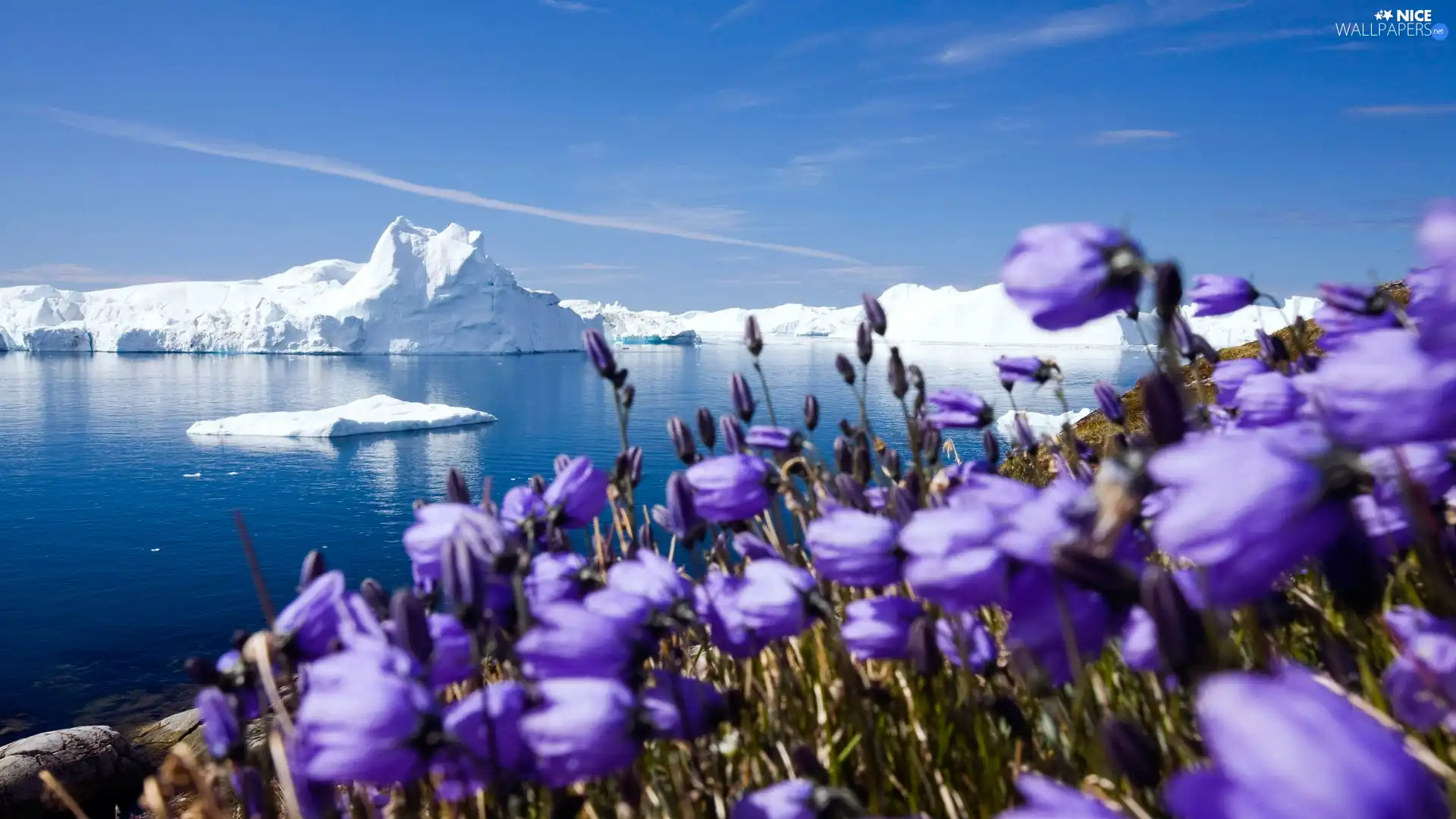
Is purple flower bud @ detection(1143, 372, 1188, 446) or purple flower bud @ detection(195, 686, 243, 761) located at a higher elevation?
purple flower bud @ detection(1143, 372, 1188, 446)

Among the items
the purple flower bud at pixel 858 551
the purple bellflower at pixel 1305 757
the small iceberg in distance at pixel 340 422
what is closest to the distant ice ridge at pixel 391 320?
the small iceberg in distance at pixel 340 422

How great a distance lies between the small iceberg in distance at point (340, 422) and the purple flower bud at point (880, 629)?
31557mm

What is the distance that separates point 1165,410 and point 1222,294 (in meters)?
1.76

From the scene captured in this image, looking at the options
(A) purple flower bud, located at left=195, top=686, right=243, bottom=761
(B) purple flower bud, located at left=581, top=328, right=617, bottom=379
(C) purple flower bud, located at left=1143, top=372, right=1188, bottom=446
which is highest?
(B) purple flower bud, located at left=581, top=328, right=617, bottom=379

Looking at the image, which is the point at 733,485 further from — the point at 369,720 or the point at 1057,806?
the point at 1057,806

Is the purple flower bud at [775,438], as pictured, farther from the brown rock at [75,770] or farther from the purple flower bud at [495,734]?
the brown rock at [75,770]

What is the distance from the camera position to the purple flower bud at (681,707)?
1.26 meters

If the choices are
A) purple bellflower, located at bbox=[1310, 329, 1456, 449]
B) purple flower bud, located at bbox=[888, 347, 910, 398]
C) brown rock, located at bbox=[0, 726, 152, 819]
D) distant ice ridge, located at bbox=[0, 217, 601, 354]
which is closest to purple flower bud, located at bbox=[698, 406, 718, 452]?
purple flower bud, located at bbox=[888, 347, 910, 398]

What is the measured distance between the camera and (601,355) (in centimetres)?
246

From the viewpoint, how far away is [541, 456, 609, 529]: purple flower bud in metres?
1.83

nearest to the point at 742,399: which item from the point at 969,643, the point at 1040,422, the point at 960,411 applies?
the point at 960,411

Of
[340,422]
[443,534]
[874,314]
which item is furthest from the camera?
[340,422]

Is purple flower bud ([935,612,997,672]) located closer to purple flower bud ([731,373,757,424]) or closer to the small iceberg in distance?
purple flower bud ([731,373,757,424])

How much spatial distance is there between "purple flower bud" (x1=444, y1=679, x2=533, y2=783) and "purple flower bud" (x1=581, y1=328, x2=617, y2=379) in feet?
4.01
